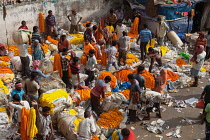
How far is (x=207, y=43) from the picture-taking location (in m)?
12.1

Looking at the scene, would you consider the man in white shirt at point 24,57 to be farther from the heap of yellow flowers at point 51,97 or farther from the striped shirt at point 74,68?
the heap of yellow flowers at point 51,97

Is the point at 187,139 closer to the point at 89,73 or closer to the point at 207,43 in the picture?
the point at 89,73

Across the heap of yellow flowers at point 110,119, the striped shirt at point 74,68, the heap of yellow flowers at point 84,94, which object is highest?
the striped shirt at point 74,68

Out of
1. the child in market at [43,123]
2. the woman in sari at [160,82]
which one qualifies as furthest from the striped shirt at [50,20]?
the child in market at [43,123]

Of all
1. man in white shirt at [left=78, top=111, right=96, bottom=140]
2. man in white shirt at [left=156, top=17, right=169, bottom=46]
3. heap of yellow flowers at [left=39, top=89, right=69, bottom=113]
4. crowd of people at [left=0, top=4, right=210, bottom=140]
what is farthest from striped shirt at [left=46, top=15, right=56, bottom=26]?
man in white shirt at [left=78, top=111, right=96, bottom=140]

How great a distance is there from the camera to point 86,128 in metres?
7.04

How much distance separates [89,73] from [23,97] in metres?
2.69

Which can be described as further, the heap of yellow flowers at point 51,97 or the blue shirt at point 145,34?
the blue shirt at point 145,34

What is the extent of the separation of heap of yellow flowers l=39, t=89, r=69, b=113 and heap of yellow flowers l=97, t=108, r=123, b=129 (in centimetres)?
115

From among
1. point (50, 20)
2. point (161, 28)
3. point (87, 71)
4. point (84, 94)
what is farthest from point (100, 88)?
point (161, 28)

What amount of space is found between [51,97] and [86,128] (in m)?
1.60

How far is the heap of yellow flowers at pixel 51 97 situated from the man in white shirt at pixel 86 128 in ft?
4.02

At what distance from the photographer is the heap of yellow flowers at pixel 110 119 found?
819cm

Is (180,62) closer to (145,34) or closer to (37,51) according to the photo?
(145,34)
